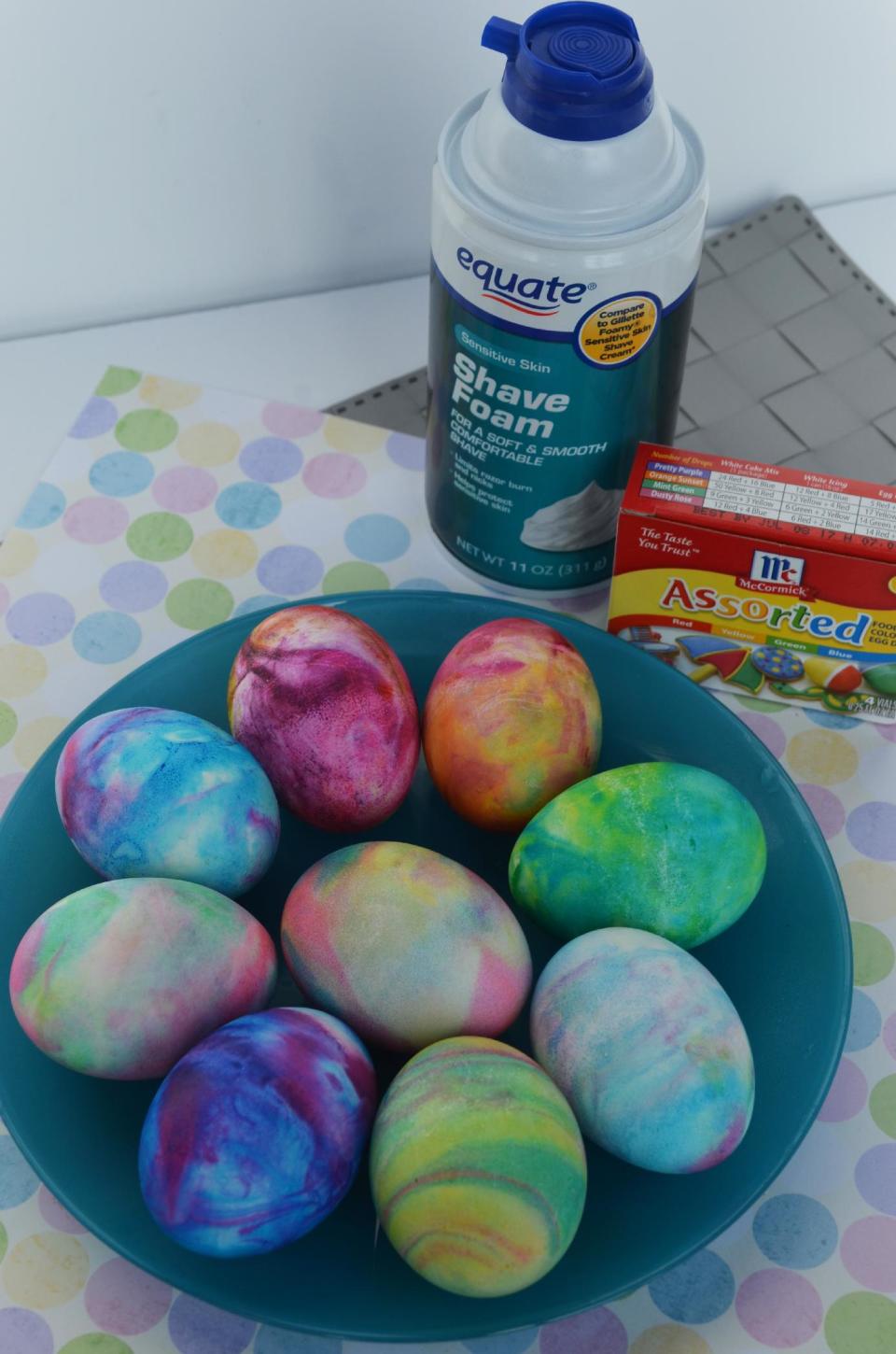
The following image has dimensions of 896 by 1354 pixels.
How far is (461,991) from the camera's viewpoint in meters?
0.63

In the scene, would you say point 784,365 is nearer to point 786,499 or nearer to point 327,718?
point 786,499

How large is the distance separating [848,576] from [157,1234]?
502 mm

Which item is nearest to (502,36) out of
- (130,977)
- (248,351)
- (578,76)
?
(578,76)

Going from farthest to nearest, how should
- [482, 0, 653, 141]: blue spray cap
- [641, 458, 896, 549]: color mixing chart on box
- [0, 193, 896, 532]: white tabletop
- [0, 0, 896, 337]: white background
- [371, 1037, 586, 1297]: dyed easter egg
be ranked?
[0, 193, 896, 532]: white tabletop, [0, 0, 896, 337]: white background, [641, 458, 896, 549]: color mixing chart on box, [482, 0, 653, 141]: blue spray cap, [371, 1037, 586, 1297]: dyed easter egg

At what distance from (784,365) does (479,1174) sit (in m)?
0.70

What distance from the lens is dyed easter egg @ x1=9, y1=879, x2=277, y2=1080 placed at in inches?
24.1

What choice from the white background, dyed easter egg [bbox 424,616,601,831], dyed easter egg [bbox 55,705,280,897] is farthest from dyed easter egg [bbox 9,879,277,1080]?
the white background

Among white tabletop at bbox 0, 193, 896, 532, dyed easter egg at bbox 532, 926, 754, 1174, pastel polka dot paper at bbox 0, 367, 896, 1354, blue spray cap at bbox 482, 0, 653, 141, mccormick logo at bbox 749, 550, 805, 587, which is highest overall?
blue spray cap at bbox 482, 0, 653, 141

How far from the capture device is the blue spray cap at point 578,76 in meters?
0.67

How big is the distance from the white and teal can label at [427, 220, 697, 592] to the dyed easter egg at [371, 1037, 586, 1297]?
0.37m

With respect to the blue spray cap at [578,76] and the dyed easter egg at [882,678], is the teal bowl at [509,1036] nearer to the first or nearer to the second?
the dyed easter egg at [882,678]

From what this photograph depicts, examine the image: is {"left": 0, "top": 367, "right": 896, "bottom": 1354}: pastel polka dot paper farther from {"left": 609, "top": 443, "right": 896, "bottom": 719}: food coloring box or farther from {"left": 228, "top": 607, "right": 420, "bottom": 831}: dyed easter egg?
{"left": 228, "top": 607, "right": 420, "bottom": 831}: dyed easter egg

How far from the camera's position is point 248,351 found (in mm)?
1065

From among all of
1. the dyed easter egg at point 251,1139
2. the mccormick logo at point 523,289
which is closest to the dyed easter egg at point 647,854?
the dyed easter egg at point 251,1139
